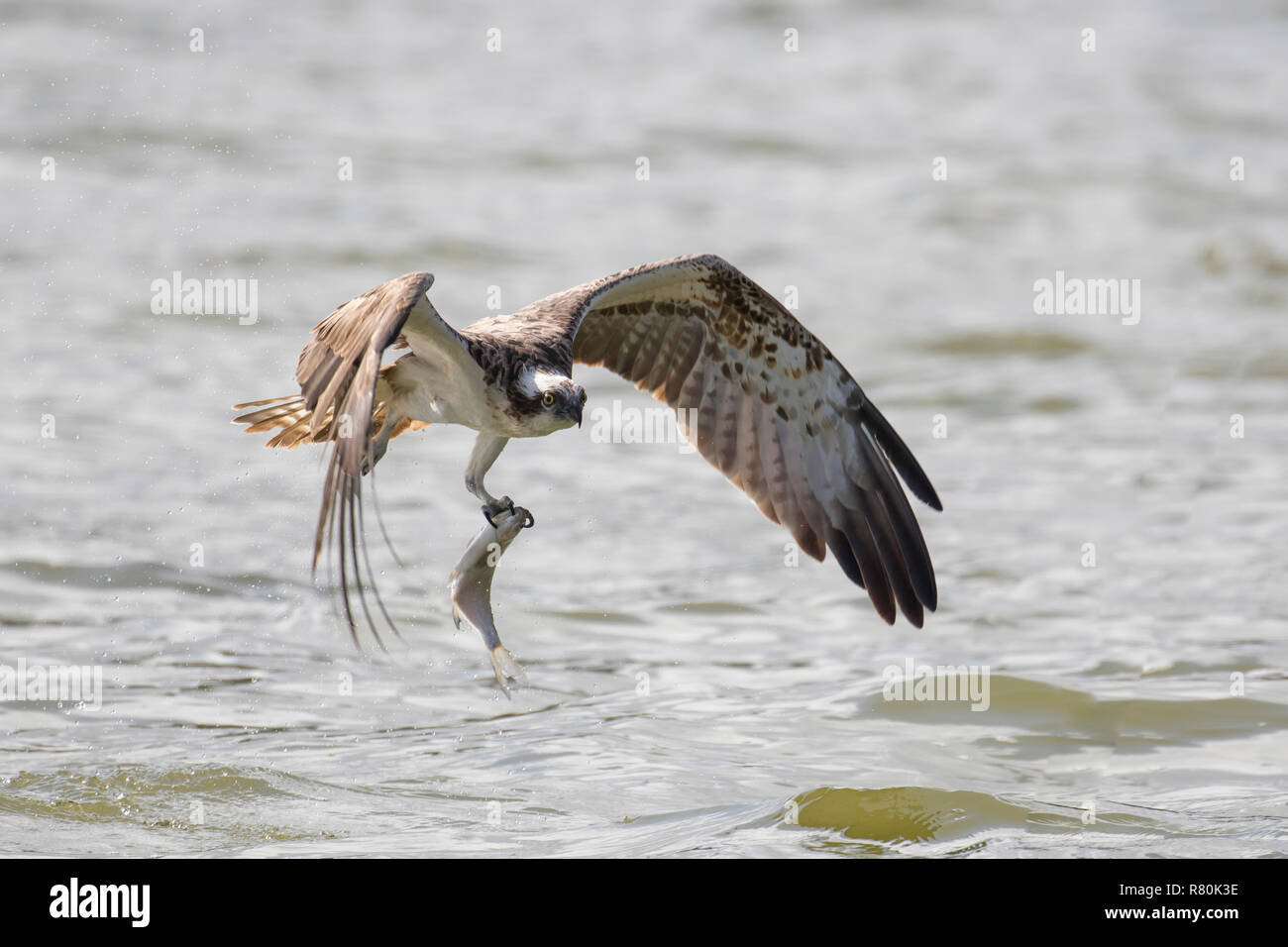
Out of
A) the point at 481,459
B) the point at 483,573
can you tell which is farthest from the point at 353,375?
the point at 481,459

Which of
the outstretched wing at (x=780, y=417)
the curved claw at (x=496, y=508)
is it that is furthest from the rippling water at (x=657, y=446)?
the curved claw at (x=496, y=508)

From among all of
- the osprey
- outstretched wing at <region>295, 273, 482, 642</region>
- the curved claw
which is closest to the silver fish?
the curved claw

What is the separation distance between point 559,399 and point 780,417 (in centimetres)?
239

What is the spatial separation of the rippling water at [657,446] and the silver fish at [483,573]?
4.55 ft

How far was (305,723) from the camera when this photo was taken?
10.7m

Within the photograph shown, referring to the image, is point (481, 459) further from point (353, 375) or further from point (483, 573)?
point (353, 375)

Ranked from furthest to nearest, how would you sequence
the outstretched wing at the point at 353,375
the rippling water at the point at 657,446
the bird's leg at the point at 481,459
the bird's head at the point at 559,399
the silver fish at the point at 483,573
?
the rippling water at the point at 657,446, the bird's leg at the point at 481,459, the bird's head at the point at 559,399, the silver fish at the point at 483,573, the outstretched wing at the point at 353,375

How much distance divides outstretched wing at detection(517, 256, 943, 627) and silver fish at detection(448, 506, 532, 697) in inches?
88.1

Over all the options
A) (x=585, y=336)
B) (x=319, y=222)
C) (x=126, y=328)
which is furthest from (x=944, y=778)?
(x=319, y=222)

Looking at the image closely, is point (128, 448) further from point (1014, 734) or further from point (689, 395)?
point (1014, 734)

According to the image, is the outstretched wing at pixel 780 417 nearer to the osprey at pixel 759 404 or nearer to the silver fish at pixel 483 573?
the osprey at pixel 759 404

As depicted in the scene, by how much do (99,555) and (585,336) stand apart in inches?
210

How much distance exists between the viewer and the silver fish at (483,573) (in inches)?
308
